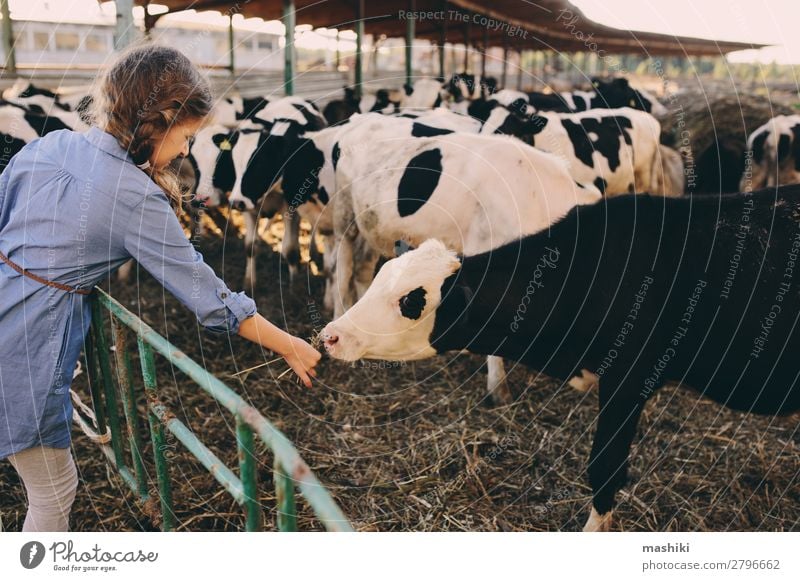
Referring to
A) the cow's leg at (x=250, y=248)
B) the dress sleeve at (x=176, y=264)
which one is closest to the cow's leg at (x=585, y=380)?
the dress sleeve at (x=176, y=264)

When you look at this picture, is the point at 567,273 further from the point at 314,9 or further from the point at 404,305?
the point at 314,9

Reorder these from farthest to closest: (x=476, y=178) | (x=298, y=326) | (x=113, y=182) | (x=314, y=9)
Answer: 1. (x=314, y=9)
2. (x=298, y=326)
3. (x=476, y=178)
4. (x=113, y=182)

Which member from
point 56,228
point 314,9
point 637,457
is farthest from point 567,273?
point 314,9

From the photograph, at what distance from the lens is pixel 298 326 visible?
5758mm

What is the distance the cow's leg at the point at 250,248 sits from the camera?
21.9ft

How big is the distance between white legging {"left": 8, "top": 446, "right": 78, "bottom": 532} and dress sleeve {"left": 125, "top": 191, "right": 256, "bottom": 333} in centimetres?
77

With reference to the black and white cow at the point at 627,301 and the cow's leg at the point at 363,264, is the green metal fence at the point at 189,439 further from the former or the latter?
the cow's leg at the point at 363,264

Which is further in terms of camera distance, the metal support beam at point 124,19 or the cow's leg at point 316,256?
the cow's leg at point 316,256

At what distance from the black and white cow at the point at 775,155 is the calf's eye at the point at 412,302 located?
22.6 feet

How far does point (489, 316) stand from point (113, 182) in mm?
1618

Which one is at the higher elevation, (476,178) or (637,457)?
(476,178)

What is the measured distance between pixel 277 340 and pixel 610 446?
1687 mm

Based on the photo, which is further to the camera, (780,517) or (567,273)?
(780,517)
